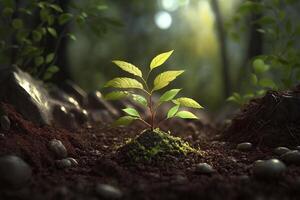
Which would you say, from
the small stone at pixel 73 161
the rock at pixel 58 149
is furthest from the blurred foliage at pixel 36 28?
the small stone at pixel 73 161

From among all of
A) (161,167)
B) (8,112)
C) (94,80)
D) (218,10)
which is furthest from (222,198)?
(94,80)

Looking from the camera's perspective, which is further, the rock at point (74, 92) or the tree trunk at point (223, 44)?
the tree trunk at point (223, 44)

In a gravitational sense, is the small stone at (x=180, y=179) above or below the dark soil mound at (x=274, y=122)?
below

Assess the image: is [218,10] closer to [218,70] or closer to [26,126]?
[218,70]

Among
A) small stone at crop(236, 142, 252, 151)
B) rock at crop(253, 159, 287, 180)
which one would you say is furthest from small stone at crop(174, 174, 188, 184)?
small stone at crop(236, 142, 252, 151)

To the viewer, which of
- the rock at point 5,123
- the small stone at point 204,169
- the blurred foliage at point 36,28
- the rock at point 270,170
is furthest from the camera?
the blurred foliage at point 36,28

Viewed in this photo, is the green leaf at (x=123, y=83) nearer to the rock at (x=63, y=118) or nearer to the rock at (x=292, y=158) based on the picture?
the rock at (x=63, y=118)
